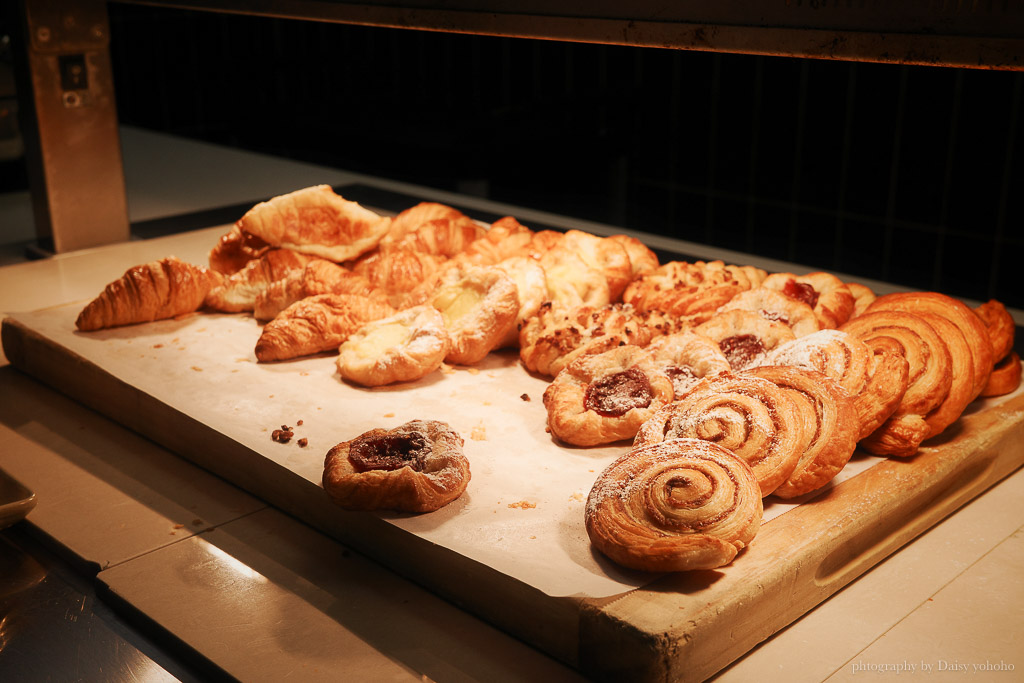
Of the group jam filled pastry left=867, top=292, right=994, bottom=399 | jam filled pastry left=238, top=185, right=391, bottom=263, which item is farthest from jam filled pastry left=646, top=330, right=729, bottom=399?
jam filled pastry left=238, top=185, right=391, bottom=263

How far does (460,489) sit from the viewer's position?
1.59m

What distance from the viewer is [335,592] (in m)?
1.52

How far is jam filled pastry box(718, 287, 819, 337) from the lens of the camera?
202 centimetres

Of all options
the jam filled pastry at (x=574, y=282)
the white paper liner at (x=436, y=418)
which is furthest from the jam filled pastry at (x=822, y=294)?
the white paper liner at (x=436, y=418)

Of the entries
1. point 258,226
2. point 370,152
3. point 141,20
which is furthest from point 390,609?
point 141,20

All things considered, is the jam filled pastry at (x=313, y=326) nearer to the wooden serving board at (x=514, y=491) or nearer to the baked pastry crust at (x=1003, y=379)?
the wooden serving board at (x=514, y=491)

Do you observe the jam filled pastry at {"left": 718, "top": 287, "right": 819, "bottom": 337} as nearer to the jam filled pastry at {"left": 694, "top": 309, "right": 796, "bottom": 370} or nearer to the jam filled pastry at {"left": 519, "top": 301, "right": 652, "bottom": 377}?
the jam filled pastry at {"left": 694, "top": 309, "right": 796, "bottom": 370}

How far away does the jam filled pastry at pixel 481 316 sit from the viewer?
6.91 ft

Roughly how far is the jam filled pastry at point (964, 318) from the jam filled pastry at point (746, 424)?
47cm

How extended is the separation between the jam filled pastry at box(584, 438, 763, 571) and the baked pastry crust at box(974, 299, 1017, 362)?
2.75 ft

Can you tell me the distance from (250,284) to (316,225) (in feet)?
0.74

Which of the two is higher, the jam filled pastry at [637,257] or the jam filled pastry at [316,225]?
the jam filled pastry at [316,225]

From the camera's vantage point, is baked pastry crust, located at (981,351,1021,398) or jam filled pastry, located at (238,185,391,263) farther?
jam filled pastry, located at (238,185,391,263)

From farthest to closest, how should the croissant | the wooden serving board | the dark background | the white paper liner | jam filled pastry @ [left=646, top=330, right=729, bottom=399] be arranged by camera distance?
the dark background
the croissant
jam filled pastry @ [left=646, top=330, right=729, bottom=399]
the white paper liner
the wooden serving board
